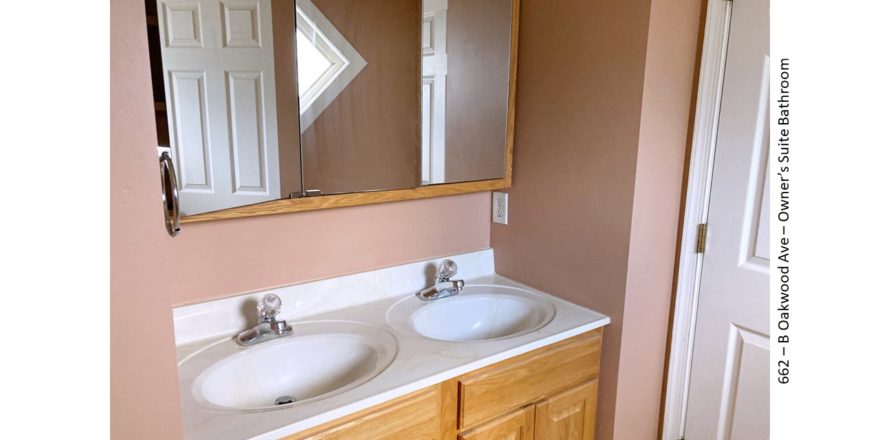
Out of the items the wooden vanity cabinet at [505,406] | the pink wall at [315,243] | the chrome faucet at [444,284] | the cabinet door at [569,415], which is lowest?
the cabinet door at [569,415]

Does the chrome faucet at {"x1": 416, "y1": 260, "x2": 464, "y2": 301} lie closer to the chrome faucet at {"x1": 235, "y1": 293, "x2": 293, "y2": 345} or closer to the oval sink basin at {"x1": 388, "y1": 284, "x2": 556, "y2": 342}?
the oval sink basin at {"x1": 388, "y1": 284, "x2": 556, "y2": 342}

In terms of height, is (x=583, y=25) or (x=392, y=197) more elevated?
(x=583, y=25)

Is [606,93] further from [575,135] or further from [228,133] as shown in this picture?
[228,133]

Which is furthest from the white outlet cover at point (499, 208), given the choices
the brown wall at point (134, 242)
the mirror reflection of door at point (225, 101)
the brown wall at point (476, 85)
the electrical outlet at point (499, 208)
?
the brown wall at point (134, 242)

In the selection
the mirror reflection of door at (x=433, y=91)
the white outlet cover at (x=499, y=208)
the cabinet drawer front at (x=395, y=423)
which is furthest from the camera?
the white outlet cover at (x=499, y=208)

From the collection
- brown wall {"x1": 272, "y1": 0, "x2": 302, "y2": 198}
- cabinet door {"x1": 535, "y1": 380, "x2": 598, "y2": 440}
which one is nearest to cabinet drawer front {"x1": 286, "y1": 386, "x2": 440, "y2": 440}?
cabinet door {"x1": 535, "y1": 380, "x2": 598, "y2": 440}

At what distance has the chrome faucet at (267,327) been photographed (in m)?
1.37

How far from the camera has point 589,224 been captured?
1588mm

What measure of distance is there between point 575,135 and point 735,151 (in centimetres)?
45

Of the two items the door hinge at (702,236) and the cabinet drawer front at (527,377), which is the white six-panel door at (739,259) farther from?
the cabinet drawer front at (527,377)

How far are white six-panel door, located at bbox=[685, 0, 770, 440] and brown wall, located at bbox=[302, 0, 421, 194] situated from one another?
2.97 ft

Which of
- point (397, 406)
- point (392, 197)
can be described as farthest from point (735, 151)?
point (397, 406)

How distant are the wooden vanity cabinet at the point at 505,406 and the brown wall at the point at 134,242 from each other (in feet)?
1.56
